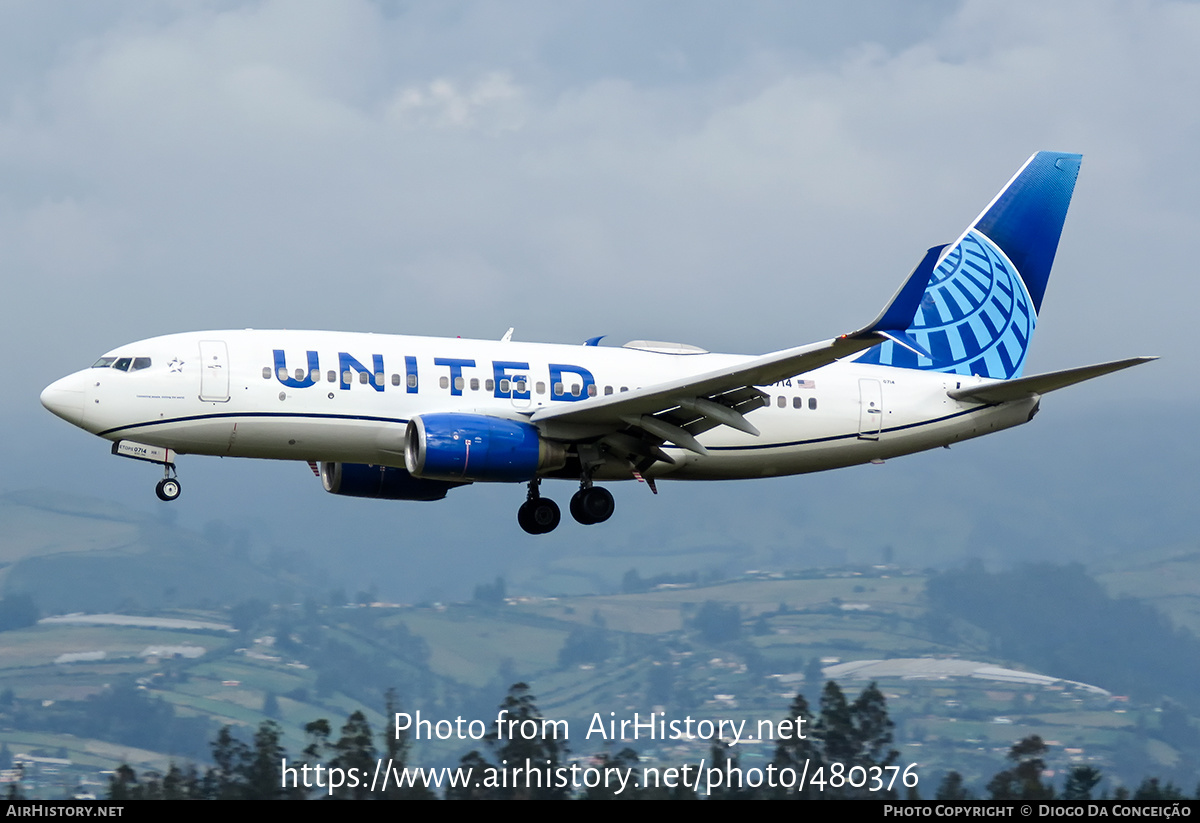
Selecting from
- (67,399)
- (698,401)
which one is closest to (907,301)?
(698,401)

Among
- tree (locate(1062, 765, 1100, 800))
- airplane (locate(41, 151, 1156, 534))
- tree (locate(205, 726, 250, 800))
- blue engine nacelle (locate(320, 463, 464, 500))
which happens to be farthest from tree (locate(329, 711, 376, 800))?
tree (locate(1062, 765, 1100, 800))

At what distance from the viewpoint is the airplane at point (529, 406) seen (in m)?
33.2

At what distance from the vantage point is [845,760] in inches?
2004

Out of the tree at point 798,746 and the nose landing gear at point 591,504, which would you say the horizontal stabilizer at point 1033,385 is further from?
the tree at point 798,746

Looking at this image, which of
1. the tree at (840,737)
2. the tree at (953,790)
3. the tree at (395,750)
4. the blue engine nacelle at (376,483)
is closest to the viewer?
the blue engine nacelle at (376,483)

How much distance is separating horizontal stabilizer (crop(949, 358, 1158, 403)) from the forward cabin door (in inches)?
697

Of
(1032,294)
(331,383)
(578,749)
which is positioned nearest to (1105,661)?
(578,749)

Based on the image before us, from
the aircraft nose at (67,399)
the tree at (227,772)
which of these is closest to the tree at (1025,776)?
the tree at (227,772)

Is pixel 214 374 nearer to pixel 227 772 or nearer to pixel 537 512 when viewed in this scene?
pixel 537 512

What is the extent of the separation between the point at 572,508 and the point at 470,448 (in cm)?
444

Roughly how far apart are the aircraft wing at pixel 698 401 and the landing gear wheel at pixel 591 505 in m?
1.51

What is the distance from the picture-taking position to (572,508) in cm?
3666
